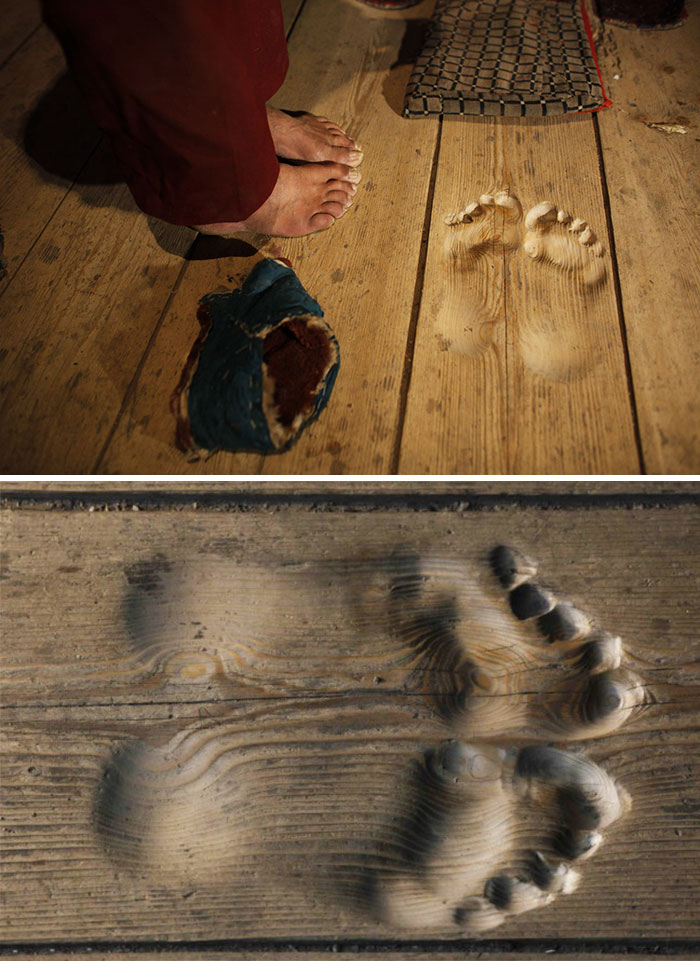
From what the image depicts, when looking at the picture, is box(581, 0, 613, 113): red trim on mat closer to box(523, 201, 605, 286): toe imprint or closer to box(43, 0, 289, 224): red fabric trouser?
box(523, 201, 605, 286): toe imprint

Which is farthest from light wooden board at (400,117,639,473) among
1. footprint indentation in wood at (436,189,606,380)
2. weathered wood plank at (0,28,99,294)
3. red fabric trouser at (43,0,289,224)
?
weathered wood plank at (0,28,99,294)

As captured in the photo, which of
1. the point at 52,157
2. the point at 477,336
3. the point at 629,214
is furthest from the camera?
the point at 52,157

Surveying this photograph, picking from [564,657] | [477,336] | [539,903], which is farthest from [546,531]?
[539,903]

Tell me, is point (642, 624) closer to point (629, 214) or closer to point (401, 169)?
point (629, 214)

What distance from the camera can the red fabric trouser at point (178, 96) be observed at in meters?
0.86

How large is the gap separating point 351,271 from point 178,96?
1.04 feet

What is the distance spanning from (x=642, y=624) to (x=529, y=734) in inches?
7.8

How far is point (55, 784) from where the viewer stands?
92cm

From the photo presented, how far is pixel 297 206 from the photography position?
42.1 inches

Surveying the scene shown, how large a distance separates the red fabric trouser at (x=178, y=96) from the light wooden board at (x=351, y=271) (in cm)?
11

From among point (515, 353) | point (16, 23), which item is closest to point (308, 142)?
point (515, 353)

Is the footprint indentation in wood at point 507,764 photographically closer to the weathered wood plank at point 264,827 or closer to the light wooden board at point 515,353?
the weathered wood plank at point 264,827

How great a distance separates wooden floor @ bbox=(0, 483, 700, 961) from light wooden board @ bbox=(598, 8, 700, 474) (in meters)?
0.12

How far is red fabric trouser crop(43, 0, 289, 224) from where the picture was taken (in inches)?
33.7
